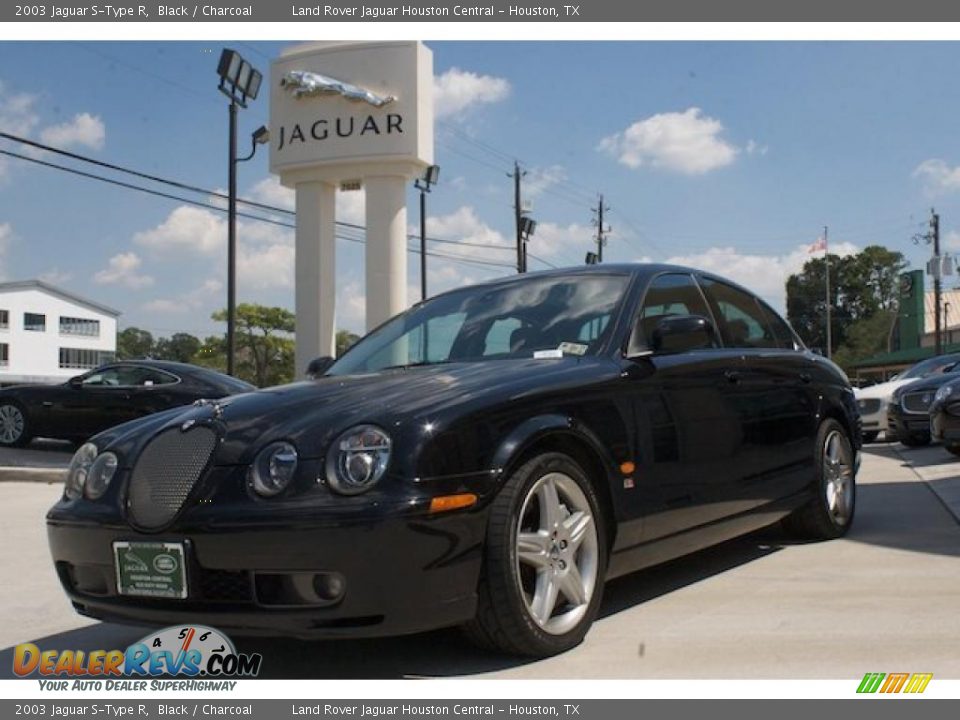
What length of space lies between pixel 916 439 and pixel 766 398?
9.00 metres

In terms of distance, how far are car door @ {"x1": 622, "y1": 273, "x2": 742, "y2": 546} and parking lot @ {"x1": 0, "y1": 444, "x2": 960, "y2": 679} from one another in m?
0.41

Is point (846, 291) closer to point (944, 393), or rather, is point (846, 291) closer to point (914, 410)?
point (914, 410)

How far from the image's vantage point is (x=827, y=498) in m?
5.59

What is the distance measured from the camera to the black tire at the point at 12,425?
1234 cm

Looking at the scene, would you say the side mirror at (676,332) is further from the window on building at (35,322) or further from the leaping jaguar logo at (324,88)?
the window on building at (35,322)

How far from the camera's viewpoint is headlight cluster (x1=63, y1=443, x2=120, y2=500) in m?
3.48

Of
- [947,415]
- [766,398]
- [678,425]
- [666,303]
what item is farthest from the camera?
[947,415]

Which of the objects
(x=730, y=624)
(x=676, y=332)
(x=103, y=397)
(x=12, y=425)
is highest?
(x=676, y=332)

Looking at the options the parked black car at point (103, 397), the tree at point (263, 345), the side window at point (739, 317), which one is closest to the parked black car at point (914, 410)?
the side window at point (739, 317)

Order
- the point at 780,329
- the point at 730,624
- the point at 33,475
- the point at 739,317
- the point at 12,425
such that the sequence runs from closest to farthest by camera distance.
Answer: the point at 730,624, the point at 739,317, the point at 780,329, the point at 33,475, the point at 12,425

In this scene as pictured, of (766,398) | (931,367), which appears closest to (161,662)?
(766,398)

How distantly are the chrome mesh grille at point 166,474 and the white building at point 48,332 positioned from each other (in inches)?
3178

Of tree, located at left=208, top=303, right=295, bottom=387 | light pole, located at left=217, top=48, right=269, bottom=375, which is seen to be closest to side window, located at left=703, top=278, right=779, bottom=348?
light pole, located at left=217, top=48, right=269, bottom=375

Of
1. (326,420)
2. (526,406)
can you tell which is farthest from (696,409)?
(326,420)
